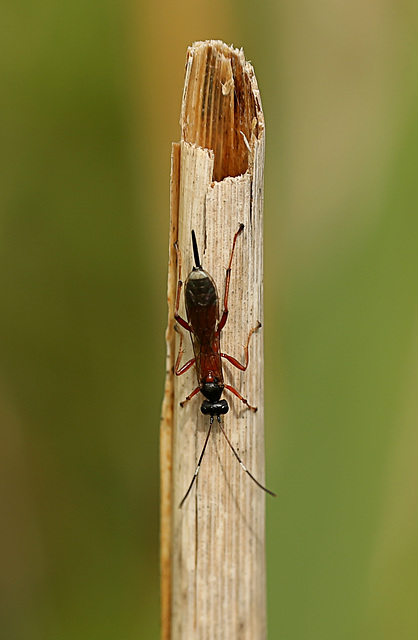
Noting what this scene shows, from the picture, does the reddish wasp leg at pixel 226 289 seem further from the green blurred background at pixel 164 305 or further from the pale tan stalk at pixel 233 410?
the green blurred background at pixel 164 305

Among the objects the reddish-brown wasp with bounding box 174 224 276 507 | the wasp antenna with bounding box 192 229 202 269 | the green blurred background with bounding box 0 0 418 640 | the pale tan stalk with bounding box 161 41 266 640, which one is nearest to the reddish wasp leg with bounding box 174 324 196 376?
the reddish-brown wasp with bounding box 174 224 276 507

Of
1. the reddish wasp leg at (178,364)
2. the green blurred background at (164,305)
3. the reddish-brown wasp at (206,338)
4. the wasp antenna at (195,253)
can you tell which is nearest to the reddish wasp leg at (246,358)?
the reddish-brown wasp at (206,338)

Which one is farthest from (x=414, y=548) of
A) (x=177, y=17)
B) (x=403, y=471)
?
(x=177, y=17)

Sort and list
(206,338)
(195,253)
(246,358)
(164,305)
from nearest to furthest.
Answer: (195,253) < (246,358) < (206,338) < (164,305)

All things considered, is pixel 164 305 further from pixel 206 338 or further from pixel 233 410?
pixel 233 410

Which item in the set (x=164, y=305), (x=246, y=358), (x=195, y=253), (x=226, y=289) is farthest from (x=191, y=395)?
(x=164, y=305)

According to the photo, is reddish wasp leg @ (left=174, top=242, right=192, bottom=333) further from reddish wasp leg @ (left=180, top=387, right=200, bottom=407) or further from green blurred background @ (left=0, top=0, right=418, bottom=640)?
green blurred background @ (left=0, top=0, right=418, bottom=640)
